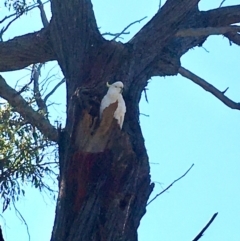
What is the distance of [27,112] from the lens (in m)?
4.24

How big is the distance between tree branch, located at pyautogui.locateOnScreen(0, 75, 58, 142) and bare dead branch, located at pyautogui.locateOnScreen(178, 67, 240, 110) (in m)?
0.91

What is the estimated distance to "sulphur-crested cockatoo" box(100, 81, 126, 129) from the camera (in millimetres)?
3213

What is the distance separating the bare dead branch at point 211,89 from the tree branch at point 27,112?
907 mm

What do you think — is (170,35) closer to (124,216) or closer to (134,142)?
(134,142)

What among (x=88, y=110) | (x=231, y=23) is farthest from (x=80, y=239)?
(x=231, y=23)

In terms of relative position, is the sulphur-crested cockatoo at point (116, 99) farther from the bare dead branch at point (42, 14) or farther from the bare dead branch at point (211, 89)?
the bare dead branch at point (42, 14)

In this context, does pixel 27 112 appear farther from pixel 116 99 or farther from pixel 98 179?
pixel 98 179

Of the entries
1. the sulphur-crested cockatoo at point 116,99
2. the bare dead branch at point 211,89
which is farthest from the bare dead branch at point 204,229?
the bare dead branch at point 211,89

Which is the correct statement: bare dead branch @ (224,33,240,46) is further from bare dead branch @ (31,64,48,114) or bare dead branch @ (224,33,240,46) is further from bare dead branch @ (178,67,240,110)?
bare dead branch @ (31,64,48,114)

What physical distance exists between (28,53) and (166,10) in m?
0.80

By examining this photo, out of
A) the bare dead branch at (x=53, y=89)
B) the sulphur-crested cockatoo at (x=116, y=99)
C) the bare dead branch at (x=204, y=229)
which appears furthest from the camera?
the bare dead branch at (x=53, y=89)

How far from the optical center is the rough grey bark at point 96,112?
10.1ft

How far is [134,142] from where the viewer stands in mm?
3281

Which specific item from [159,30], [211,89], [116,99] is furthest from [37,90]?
[116,99]
